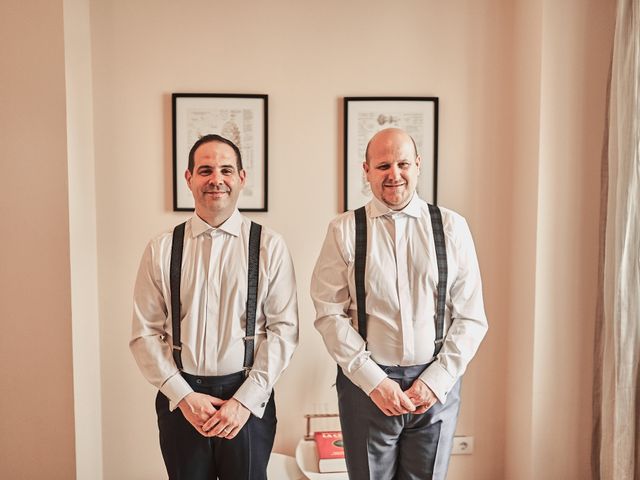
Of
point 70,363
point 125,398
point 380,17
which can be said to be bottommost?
point 125,398

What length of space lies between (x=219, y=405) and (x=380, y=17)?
183 centimetres

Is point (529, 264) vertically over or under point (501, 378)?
over

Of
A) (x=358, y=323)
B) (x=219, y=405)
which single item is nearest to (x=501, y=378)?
(x=358, y=323)

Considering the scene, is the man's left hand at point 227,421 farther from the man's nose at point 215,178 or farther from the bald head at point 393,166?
the bald head at point 393,166

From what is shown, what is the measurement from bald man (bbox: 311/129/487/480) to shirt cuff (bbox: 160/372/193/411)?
48 cm

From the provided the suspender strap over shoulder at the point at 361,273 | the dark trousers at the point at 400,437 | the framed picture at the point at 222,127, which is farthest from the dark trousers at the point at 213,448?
the framed picture at the point at 222,127

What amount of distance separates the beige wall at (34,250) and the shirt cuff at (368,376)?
1.34 meters

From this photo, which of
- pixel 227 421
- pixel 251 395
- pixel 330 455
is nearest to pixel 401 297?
pixel 251 395

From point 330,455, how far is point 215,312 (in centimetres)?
99

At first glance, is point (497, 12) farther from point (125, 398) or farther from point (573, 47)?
point (125, 398)

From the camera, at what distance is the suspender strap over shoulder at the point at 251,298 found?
1.81 meters

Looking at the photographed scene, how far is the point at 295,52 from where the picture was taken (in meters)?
2.55

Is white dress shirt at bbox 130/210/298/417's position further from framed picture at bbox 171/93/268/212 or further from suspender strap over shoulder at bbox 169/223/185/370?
framed picture at bbox 171/93/268/212

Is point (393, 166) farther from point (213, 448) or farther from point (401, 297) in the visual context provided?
point (213, 448)
